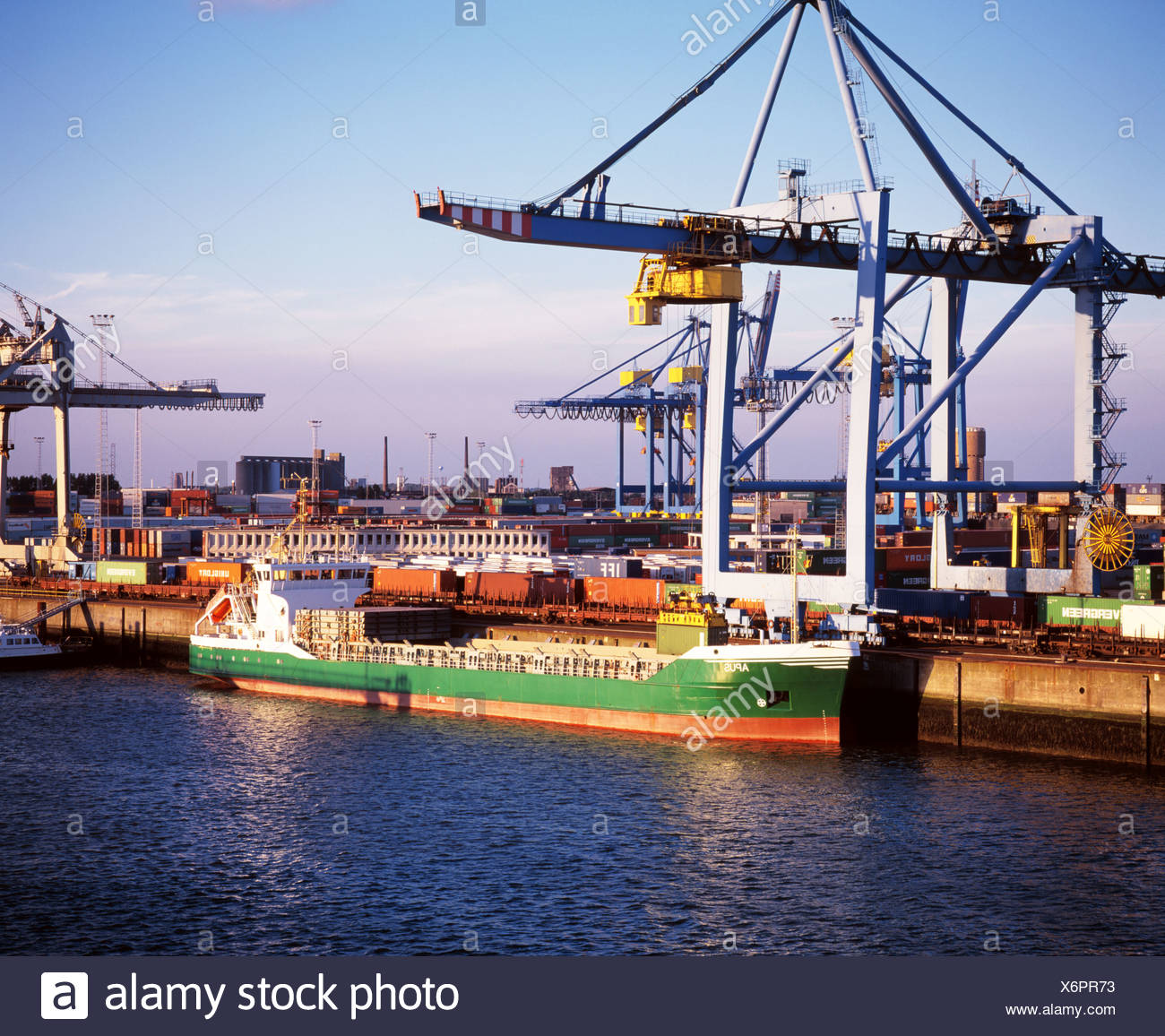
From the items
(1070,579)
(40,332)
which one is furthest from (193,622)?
(1070,579)

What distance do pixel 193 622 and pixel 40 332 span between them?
24502 mm

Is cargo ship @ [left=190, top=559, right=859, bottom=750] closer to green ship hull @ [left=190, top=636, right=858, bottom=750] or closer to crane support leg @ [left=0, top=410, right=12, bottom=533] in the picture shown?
green ship hull @ [left=190, top=636, right=858, bottom=750]

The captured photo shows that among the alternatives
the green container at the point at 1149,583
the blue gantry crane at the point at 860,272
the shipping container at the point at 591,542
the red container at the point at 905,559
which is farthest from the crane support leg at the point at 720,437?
the shipping container at the point at 591,542

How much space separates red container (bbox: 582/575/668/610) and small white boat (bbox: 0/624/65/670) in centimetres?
2748

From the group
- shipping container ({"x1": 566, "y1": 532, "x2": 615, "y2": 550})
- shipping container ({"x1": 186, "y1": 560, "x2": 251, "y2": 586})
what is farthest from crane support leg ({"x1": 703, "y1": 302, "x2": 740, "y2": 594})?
shipping container ({"x1": 566, "y1": 532, "x2": 615, "y2": 550})

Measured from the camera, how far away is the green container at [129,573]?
7956cm

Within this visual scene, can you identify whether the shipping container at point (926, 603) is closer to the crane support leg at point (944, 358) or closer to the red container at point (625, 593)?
the crane support leg at point (944, 358)

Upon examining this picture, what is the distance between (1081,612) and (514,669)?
21545mm

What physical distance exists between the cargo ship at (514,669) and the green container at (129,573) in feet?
73.2

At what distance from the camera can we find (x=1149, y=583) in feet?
166

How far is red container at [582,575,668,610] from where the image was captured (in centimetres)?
5850

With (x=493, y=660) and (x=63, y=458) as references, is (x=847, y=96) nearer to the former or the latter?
(x=493, y=660)

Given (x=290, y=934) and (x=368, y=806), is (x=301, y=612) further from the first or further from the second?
(x=290, y=934)

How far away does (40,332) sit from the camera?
255 feet
